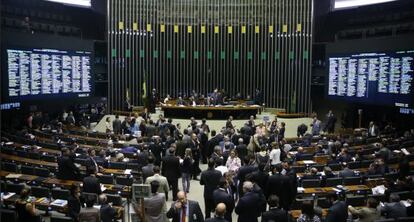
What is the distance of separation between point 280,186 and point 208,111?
611 inches

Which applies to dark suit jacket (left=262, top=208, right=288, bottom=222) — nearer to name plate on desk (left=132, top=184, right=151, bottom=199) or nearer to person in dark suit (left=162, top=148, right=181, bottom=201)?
name plate on desk (left=132, top=184, right=151, bottom=199)

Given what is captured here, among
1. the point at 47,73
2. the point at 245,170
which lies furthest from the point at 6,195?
the point at 47,73

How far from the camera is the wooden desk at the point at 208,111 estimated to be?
76.4 feet

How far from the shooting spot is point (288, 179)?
26.2 ft

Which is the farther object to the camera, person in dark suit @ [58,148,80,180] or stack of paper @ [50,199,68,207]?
person in dark suit @ [58,148,80,180]

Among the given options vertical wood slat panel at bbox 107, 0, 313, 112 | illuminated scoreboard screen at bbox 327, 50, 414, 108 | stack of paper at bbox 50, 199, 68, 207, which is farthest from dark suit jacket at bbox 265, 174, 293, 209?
vertical wood slat panel at bbox 107, 0, 313, 112

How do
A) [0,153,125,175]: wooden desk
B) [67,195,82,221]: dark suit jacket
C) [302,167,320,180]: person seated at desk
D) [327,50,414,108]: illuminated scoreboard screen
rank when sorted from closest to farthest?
[67,195,82,221]: dark suit jacket → [302,167,320,180]: person seated at desk → [0,153,125,175]: wooden desk → [327,50,414,108]: illuminated scoreboard screen

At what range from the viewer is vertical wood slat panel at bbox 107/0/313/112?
26.9 metres

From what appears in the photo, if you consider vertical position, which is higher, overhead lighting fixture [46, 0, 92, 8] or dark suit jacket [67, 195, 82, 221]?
overhead lighting fixture [46, 0, 92, 8]

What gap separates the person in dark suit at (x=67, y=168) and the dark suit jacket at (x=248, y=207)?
432 centimetres

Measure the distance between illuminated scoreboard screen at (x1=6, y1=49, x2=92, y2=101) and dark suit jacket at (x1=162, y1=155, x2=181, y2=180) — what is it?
10.0m

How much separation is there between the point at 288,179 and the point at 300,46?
65.4 ft

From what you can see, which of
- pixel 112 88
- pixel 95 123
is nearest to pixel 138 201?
pixel 95 123

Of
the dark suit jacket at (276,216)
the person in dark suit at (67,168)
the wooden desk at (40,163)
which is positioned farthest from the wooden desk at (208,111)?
the dark suit jacket at (276,216)
